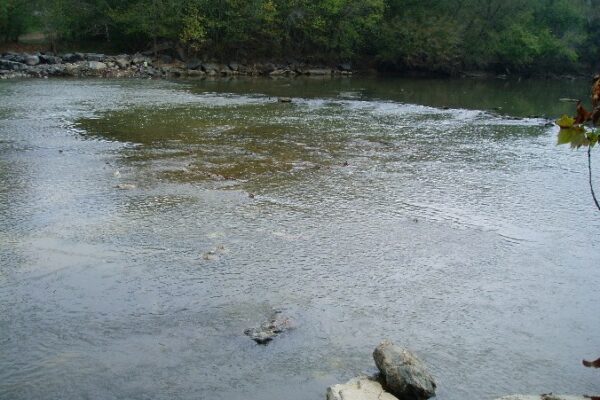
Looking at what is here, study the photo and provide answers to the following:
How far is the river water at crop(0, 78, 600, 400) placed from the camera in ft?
16.7

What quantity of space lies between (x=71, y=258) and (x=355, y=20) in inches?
1598

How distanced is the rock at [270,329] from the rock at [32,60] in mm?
31234

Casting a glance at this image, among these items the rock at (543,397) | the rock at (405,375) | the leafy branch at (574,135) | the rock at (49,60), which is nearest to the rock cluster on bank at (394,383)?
the rock at (405,375)

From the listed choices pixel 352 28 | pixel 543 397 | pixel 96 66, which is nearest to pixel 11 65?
pixel 96 66

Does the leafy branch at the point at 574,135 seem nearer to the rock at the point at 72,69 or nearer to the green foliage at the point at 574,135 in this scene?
the green foliage at the point at 574,135

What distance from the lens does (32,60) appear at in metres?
32.9

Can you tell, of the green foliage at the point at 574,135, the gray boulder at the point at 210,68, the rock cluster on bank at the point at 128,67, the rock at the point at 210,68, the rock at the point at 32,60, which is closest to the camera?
the green foliage at the point at 574,135

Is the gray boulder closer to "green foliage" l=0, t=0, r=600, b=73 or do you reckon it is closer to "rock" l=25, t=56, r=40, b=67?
"green foliage" l=0, t=0, r=600, b=73

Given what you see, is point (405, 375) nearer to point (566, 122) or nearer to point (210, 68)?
point (566, 122)

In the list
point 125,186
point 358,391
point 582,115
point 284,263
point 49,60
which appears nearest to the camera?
point 582,115

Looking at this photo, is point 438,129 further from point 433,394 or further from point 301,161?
point 433,394

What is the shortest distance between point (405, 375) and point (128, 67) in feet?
112

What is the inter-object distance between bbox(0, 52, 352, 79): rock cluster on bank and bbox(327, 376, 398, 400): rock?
29.5 metres

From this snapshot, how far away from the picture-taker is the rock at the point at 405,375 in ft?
15.1
